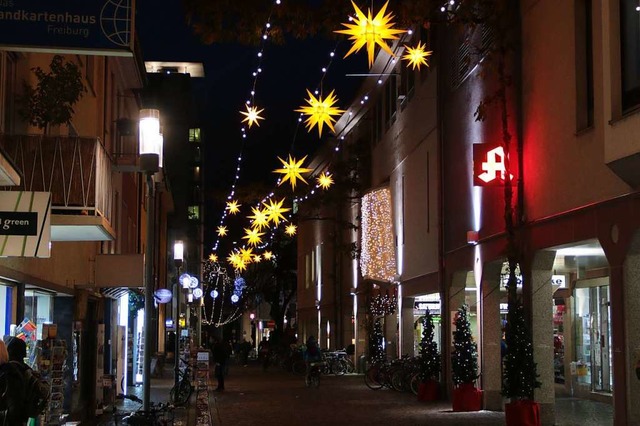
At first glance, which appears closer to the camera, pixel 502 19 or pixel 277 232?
pixel 502 19

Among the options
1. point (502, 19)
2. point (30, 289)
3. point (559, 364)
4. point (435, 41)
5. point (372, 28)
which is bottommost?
point (559, 364)

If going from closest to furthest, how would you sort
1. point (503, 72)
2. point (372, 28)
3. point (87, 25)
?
point (87, 25) < point (372, 28) < point (503, 72)

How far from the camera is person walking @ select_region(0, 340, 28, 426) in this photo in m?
9.49

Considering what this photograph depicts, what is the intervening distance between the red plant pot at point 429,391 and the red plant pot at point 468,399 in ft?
10.8

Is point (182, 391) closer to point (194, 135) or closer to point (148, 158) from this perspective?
point (148, 158)

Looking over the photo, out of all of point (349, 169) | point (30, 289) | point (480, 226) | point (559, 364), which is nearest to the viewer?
point (30, 289)

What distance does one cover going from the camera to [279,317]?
241 ft

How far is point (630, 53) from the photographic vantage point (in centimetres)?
1375

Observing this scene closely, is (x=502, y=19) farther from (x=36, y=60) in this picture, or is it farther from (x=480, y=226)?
(x=36, y=60)

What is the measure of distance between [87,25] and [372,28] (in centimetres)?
494

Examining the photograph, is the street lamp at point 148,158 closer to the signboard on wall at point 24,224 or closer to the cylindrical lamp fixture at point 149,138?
the cylindrical lamp fixture at point 149,138

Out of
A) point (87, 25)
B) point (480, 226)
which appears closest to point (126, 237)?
point (480, 226)

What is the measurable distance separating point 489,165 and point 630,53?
6495mm

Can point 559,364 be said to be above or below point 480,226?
below
